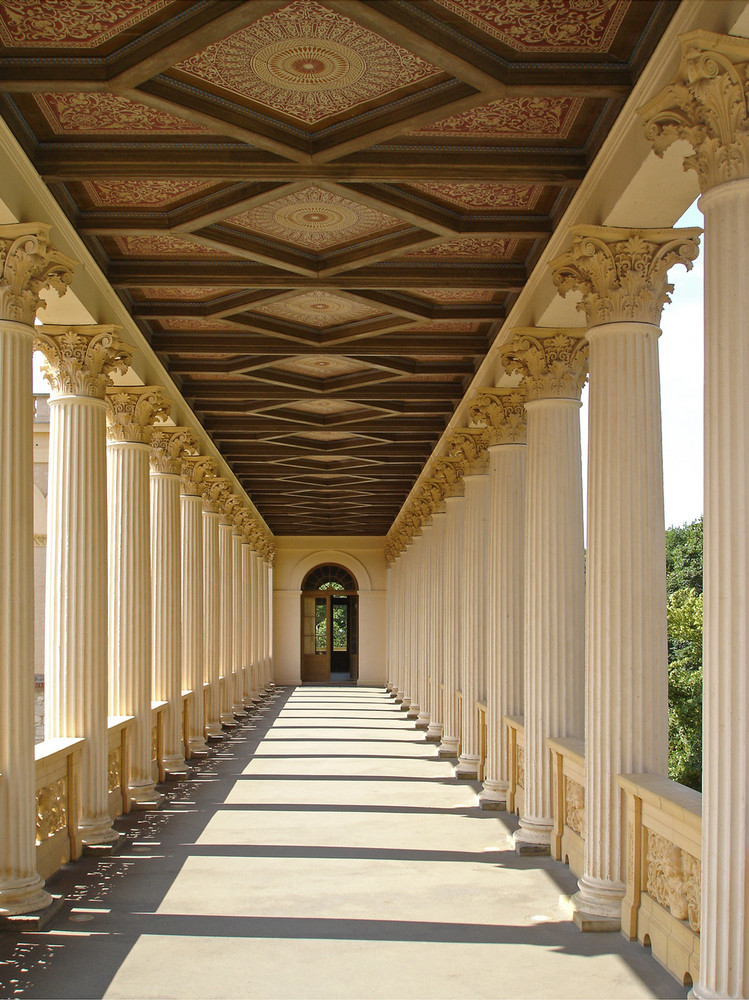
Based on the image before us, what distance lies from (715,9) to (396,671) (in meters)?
31.4

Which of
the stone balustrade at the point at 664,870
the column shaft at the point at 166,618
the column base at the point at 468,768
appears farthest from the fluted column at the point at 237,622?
the stone balustrade at the point at 664,870

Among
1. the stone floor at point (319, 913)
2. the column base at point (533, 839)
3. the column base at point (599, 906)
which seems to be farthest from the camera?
the column base at point (533, 839)

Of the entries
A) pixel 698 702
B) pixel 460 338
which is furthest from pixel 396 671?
pixel 460 338

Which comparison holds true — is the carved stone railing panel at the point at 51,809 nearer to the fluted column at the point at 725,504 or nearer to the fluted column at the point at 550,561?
the fluted column at the point at 550,561

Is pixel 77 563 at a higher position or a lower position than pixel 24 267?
lower

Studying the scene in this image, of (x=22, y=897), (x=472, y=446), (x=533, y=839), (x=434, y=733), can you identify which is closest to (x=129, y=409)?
(x=472, y=446)

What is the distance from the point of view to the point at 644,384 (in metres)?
7.96

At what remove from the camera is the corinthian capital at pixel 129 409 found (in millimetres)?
13414

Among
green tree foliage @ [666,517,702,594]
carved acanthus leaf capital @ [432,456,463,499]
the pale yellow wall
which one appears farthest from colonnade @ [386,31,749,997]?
green tree foliage @ [666,517,702,594]

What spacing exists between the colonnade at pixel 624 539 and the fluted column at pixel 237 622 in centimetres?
1269

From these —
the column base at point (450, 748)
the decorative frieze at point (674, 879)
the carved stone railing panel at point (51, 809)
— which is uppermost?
the decorative frieze at point (674, 879)

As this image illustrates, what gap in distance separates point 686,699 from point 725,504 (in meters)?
32.2

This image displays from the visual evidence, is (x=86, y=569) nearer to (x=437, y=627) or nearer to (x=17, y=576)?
(x=17, y=576)

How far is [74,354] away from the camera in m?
10.8
